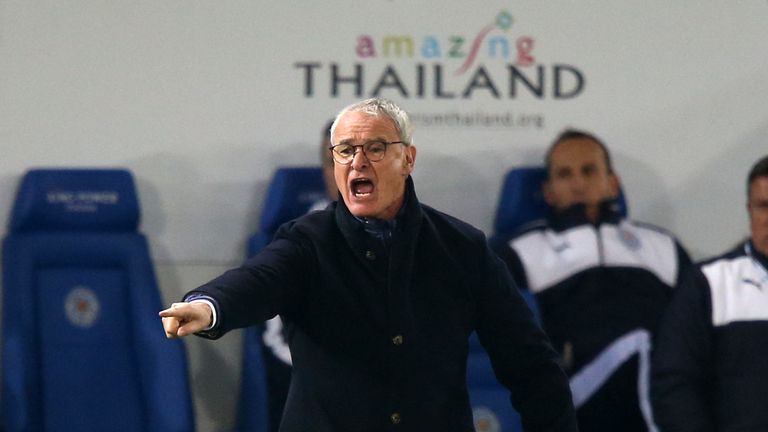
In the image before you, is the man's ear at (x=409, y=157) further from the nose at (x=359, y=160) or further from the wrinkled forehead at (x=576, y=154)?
the wrinkled forehead at (x=576, y=154)

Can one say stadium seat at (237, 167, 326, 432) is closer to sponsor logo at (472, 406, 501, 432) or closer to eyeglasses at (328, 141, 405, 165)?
sponsor logo at (472, 406, 501, 432)

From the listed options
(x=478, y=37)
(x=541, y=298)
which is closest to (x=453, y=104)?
(x=478, y=37)

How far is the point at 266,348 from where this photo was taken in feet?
14.4

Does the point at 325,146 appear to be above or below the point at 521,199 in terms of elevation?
above

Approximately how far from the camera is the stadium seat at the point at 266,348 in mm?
4336

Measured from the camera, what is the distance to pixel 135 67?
4734 millimetres

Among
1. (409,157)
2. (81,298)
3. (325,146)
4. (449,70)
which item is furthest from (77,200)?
(409,157)

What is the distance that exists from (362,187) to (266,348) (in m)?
2.08

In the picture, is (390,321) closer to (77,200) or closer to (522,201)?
(77,200)

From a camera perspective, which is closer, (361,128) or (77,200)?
(361,128)

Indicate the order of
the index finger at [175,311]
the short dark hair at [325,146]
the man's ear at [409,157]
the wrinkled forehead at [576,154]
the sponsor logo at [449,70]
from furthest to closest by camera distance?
the sponsor logo at [449,70], the wrinkled forehead at [576,154], the short dark hair at [325,146], the man's ear at [409,157], the index finger at [175,311]

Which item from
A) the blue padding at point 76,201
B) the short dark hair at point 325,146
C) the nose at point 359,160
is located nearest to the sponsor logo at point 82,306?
the blue padding at point 76,201

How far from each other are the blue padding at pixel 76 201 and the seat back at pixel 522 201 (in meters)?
1.21

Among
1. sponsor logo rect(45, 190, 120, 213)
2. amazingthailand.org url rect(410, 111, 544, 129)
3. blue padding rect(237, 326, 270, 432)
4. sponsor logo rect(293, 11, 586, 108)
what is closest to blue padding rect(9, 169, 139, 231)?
sponsor logo rect(45, 190, 120, 213)
